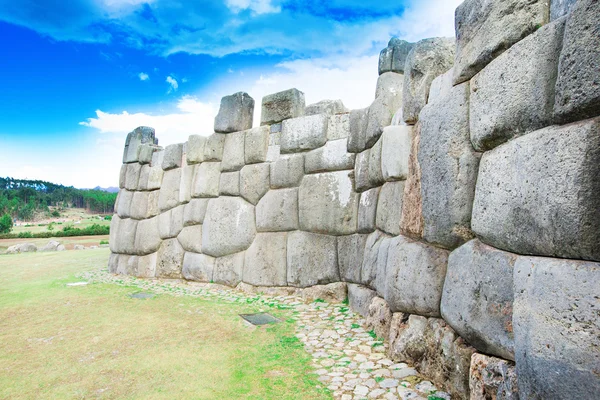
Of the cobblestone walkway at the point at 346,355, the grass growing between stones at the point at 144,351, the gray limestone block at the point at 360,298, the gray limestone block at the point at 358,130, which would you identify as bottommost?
the grass growing between stones at the point at 144,351

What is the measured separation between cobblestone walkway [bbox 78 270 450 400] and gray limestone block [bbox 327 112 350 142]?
2.42m

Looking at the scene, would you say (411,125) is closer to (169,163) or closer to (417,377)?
(417,377)

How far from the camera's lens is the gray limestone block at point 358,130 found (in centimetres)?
529

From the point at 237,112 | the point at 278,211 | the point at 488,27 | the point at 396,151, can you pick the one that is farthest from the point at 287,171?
the point at 488,27

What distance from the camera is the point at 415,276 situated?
3.18m

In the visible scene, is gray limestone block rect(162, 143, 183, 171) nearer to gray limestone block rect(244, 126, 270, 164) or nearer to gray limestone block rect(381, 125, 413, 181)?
gray limestone block rect(244, 126, 270, 164)

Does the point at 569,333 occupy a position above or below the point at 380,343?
above

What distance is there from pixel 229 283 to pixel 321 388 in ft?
13.2

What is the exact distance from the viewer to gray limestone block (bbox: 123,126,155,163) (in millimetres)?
9070

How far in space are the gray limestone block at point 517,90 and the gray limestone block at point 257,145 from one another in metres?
4.52

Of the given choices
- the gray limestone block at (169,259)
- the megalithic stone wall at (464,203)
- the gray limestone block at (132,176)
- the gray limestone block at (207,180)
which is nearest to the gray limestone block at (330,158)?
the megalithic stone wall at (464,203)

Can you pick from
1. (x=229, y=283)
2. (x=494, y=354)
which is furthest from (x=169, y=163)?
(x=494, y=354)

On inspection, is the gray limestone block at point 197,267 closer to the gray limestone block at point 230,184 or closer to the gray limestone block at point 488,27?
the gray limestone block at point 230,184

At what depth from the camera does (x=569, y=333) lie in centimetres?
157
